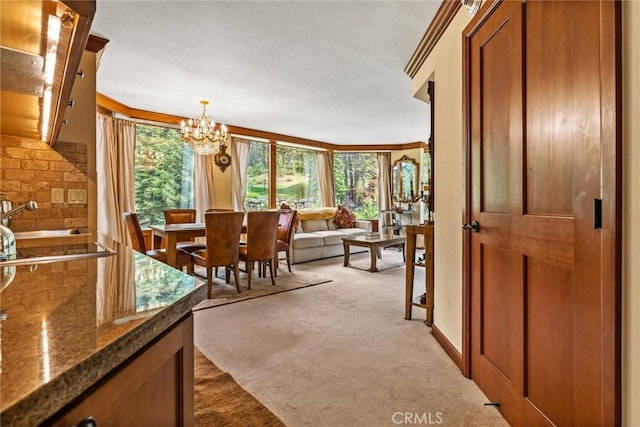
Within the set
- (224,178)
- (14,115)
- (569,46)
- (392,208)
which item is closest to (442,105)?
(569,46)

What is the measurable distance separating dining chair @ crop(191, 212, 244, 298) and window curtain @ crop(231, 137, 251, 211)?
2547mm

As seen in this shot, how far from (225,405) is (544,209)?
174cm

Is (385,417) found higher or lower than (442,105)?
lower

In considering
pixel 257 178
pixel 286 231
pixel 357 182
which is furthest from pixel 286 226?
pixel 357 182

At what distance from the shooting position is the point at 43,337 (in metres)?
0.51

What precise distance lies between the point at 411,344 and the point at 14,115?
107 inches

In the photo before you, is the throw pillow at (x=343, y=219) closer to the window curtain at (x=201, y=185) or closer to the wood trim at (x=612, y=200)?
the window curtain at (x=201, y=185)

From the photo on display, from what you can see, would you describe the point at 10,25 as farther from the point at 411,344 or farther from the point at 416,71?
the point at 416,71

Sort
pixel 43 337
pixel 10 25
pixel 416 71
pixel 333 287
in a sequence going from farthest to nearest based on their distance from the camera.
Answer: pixel 333 287 → pixel 416 71 → pixel 10 25 → pixel 43 337

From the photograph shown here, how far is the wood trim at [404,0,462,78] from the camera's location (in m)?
2.24

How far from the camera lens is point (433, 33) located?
102 inches

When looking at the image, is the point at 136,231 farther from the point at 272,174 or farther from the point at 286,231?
the point at 272,174

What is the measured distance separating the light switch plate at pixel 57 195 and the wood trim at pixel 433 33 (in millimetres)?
2876

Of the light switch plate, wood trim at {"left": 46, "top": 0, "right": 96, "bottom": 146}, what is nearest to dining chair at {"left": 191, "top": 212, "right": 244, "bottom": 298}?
the light switch plate
